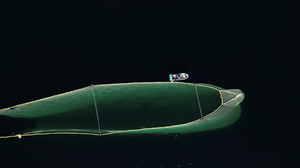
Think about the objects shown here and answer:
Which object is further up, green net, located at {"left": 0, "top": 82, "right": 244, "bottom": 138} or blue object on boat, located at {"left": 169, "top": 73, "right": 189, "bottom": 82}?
blue object on boat, located at {"left": 169, "top": 73, "right": 189, "bottom": 82}

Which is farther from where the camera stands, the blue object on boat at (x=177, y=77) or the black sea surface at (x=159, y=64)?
the blue object on boat at (x=177, y=77)

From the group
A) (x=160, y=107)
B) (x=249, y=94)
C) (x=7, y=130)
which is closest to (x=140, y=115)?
(x=160, y=107)

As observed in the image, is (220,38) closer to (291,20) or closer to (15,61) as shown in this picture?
(291,20)

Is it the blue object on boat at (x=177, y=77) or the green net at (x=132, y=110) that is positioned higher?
the blue object on boat at (x=177, y=77)

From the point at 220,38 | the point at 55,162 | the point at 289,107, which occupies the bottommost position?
the point at 55,162
